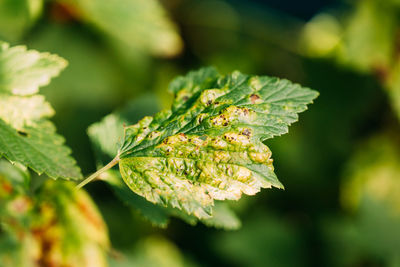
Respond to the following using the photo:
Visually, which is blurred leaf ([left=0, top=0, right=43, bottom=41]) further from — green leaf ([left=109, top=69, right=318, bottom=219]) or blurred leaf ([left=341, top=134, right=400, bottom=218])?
blurred leaf ([left=341, top=134, right=400, bottom=218])

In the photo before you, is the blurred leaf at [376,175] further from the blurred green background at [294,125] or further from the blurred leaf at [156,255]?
the blurred leaf at [156,255]

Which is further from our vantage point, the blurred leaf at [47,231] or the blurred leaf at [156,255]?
the blurred leaf at [156,255]

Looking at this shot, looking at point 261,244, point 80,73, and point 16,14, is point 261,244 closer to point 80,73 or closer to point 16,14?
point 80,73

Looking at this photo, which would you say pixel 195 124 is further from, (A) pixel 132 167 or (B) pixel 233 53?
(B) pixel 233 53

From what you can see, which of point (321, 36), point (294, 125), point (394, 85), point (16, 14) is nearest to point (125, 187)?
point (16, 14)

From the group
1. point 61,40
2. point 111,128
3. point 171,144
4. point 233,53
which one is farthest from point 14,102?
point 233,53

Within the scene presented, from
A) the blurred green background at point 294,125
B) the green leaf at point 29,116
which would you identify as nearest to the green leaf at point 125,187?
the green leaf at point 29,116
